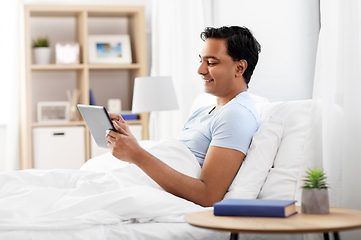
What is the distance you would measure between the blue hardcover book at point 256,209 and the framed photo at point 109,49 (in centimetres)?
291

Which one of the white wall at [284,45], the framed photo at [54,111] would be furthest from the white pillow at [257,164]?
the framed photo at [54,111]

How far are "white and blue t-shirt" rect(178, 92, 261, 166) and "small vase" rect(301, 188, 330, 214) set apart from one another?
1.52 feet

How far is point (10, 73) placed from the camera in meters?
3.80

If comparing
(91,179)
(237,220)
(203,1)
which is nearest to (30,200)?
(91,179)

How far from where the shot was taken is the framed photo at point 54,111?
380 centimetres

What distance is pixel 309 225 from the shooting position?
37.5 inches

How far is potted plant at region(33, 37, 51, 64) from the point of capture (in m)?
3.79

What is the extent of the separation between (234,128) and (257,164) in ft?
0.45

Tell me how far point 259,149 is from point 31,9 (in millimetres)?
2679

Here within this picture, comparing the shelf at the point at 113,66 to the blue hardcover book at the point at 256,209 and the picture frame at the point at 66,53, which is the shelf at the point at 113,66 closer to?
the picture frame at the point at 66,53

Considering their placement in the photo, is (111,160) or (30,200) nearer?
(30,200)

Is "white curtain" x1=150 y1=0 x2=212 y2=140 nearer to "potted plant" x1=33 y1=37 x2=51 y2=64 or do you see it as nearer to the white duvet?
"potted plant" x1=33 y1=37 x2=51 y2=64

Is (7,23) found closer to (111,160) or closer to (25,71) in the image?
(25,71)

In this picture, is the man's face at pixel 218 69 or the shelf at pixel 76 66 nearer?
the man's face at pixel 218 69
